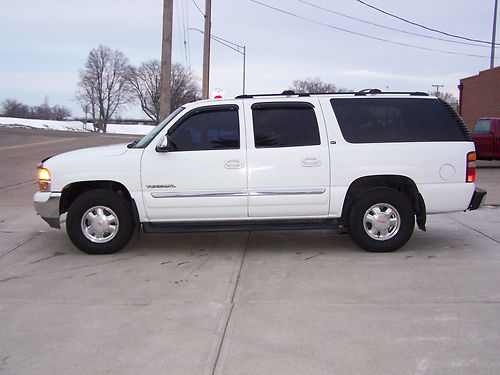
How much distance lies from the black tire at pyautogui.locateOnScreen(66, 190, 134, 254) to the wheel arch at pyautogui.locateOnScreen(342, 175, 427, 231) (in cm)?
264

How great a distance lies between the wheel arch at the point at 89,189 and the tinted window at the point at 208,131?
0.87m

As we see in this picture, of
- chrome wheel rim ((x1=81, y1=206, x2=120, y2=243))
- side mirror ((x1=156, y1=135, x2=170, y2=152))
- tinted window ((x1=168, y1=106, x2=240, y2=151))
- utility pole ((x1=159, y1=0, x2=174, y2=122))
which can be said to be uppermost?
utility pole ((x1=159, y1=0, x2=174, y2=122))

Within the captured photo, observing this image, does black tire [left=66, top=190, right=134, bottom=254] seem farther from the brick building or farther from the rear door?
the brick building

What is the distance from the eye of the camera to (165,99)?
13758mm

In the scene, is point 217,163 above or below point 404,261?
above

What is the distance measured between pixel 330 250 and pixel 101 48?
3991 inches

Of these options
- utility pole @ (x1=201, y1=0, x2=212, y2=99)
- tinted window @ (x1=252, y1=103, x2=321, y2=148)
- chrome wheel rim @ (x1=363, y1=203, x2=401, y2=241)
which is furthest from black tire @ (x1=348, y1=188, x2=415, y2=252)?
utility pole @ (x1=201, y1=0, x2=212, y2=99)

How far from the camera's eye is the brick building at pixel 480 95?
2556 cm

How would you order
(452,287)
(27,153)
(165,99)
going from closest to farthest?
(452,287) < (165,99) < (27,153)

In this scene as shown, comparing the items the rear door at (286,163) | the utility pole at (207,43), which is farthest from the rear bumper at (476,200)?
the utility pole at (207,43)

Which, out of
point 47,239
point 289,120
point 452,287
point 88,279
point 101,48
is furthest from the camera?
point 101,48

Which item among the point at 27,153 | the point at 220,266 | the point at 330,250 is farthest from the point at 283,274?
the point at 27,153

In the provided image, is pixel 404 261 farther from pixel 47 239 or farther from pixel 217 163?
pixel 47 239

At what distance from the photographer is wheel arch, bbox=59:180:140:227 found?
6.16 meters
